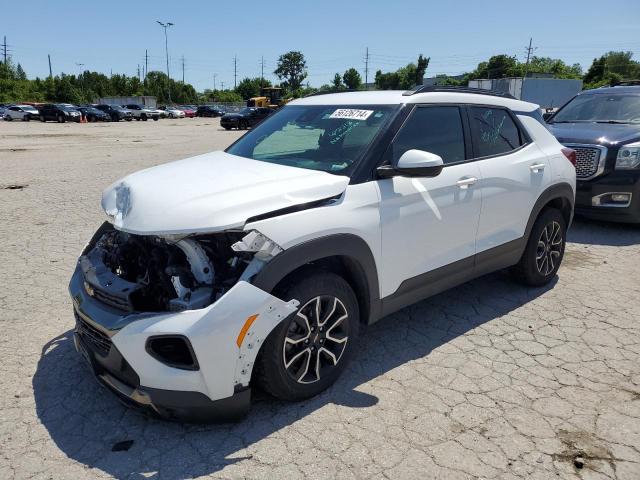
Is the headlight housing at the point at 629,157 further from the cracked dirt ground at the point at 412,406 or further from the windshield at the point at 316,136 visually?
the windshield at the point at 316,136

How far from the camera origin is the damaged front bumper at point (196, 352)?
240 centimetres

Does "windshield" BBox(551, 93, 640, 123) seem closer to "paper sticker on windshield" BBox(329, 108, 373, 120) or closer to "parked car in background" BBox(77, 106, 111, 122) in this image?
"paper sticker on windshield" BBox(329, 108, 373, 120)

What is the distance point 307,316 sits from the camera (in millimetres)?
2850

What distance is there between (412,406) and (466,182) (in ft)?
5.46

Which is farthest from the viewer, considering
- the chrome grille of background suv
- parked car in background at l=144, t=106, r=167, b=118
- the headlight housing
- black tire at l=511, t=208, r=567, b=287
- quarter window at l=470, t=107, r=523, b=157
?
parked car in background at l=144, t=106, r=167, b=118

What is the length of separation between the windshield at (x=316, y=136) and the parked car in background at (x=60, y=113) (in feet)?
144

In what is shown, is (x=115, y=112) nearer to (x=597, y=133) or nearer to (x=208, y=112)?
(x=208, y=112)

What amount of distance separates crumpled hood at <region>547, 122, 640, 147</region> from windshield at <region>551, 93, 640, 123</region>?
0.92 ft

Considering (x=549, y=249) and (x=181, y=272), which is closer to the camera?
(x=181, y=272)

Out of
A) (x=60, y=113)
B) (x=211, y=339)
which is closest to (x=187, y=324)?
(x=211, y=339)

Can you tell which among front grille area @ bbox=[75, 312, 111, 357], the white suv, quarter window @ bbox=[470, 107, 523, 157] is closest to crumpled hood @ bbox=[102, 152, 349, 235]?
the white suv

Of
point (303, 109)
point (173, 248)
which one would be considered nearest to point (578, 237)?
point (303, 109)

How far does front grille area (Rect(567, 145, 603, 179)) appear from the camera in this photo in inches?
264

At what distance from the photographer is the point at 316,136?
3.66 meters
